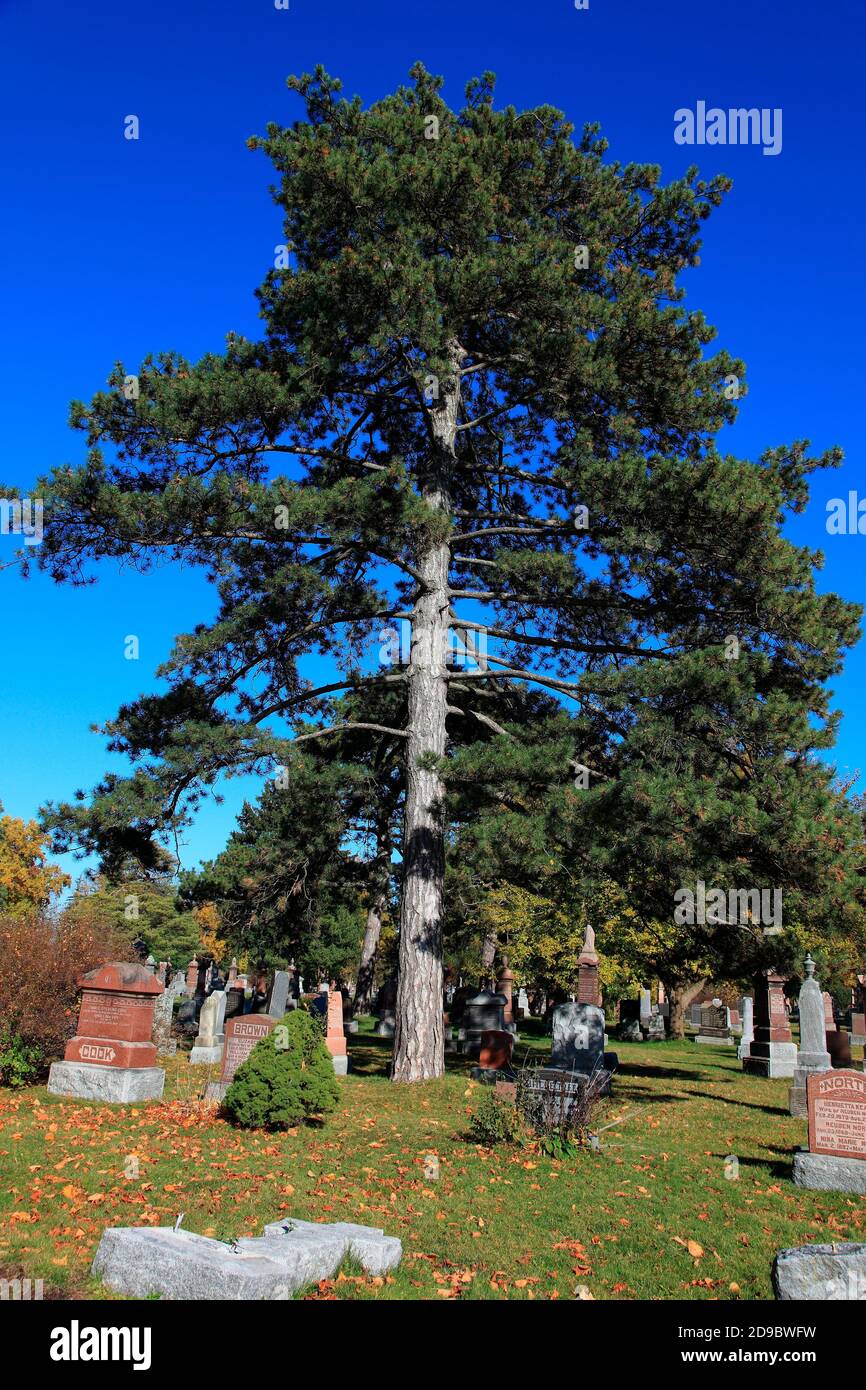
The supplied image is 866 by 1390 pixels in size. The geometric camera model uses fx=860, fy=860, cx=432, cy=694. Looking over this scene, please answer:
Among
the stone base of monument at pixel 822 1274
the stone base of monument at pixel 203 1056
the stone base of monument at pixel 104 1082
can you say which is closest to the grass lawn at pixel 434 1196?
the stone base of monument at pixel 104 1082

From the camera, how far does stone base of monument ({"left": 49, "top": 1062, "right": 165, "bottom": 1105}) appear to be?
11.3 meters

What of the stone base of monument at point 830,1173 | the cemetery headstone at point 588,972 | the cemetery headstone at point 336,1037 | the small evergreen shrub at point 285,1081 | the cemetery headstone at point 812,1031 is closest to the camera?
the stone base of monument at point 830,1173

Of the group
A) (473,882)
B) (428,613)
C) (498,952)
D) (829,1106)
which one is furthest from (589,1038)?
(498,952)

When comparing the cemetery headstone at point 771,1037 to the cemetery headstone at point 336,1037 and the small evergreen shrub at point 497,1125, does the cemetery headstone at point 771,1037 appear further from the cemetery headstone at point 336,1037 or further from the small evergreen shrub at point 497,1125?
the small evergreen shrub at point 497,1125

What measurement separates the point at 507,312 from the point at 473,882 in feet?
30.7

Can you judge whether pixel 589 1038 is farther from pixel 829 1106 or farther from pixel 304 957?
pixel 304 957

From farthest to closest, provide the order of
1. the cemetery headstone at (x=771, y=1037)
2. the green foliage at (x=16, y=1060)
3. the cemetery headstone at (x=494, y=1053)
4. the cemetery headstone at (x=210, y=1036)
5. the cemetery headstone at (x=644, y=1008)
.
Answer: the cemetery headstone at (x=644, y=1008) < the cemetery headstone at (x=771, y=1037) < the cemetery headstone at (x=210, y=1036) < the cemetery headstone at (x=494, y=1053) < the green foliage at (x=16, y=1060)

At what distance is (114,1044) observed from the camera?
11.7m

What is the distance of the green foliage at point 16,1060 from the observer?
11664 millimetres

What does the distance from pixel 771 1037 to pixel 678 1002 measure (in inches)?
492

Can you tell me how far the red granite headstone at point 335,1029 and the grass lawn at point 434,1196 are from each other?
180 inches

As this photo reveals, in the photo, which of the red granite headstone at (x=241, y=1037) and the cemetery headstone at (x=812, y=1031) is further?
the cemetery headstone at (x=812, y=1031)

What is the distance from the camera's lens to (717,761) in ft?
40.5
